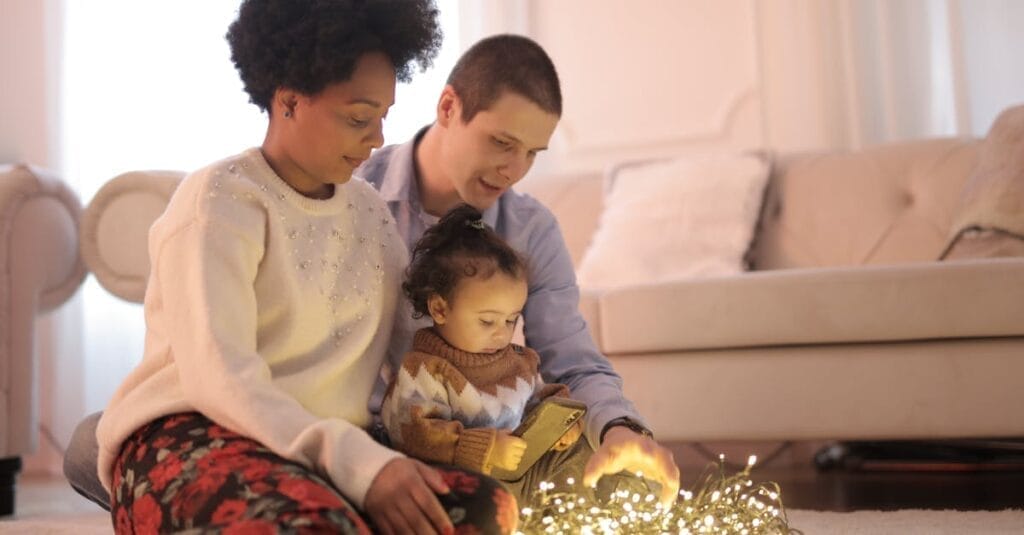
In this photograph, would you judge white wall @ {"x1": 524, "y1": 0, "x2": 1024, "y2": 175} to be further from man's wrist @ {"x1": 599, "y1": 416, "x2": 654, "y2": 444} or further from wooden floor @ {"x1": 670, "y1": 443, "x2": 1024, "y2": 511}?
man's wrist @ {"x1": 599, "y1": 416, "x2": 654, "y2": 444}

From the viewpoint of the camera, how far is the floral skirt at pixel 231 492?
3.38 ft

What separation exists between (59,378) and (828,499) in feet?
8.60

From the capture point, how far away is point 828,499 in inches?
97.2

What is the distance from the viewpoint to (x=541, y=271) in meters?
1.80

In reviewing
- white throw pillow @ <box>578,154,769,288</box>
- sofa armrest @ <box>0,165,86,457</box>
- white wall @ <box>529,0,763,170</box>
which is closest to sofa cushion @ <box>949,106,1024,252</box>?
white throw pillow @ <box>578,154,769,288</box>

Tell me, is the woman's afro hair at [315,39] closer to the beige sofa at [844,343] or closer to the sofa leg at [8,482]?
the beige sofa at [844,343]

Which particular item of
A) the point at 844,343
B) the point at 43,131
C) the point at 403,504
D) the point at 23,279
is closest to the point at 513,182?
the point at 403,504

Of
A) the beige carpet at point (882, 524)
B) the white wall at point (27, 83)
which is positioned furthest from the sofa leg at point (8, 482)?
the white wall at point (27, 83)

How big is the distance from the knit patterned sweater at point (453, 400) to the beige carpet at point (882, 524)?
744 millimetres

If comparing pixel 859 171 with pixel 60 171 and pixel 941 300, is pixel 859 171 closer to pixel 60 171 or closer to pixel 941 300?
pixel 941 300

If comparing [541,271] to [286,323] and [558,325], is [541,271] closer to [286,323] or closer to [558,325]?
[558,325]

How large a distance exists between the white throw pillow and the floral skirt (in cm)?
187

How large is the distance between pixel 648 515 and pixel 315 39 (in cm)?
61

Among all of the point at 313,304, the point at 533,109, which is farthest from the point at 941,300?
the point at 313,304
